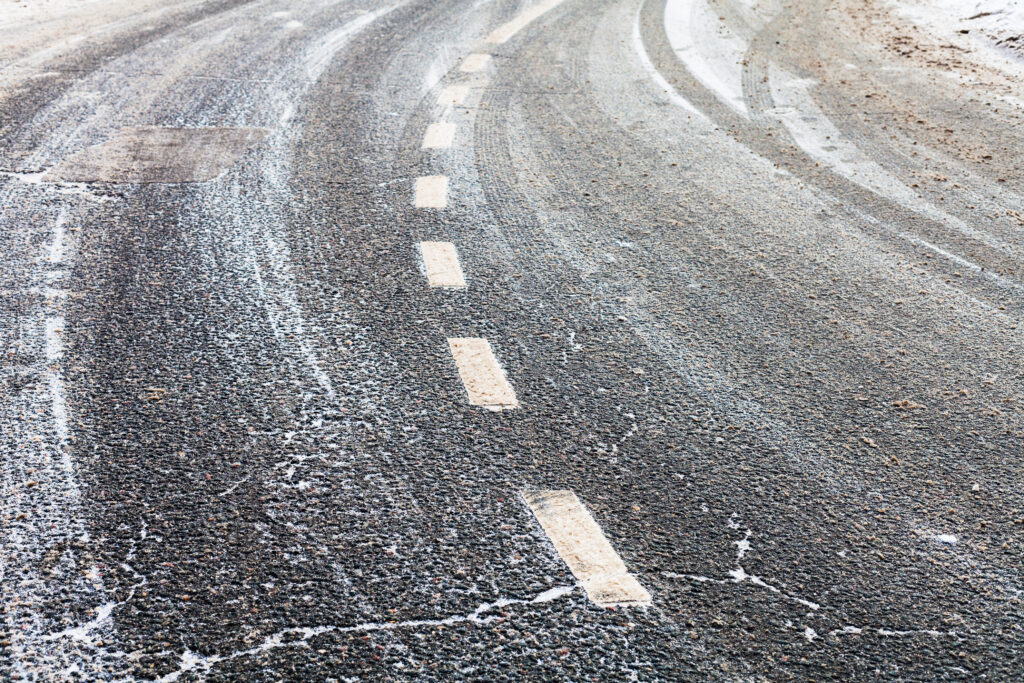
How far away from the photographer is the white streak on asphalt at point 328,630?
245 cm

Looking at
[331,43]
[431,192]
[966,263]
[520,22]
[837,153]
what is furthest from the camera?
[520,22]

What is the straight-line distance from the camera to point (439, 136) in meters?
6.62

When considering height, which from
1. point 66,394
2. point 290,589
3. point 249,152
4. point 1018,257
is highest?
point 249,152

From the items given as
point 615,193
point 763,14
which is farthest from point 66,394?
point 763,14

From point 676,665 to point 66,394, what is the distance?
8.16 ft

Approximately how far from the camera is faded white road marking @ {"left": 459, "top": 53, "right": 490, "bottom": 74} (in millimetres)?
8367

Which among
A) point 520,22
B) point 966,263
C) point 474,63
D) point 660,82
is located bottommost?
point 966,263

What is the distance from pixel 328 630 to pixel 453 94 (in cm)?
576

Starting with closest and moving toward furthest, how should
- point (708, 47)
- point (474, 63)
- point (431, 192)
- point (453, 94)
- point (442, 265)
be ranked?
point (442, 265) → point (431, 192) → point (453, 94) → point (474, 63) → point (708, 47)

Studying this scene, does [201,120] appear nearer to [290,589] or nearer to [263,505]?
[263,505]

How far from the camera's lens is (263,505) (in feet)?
9.94

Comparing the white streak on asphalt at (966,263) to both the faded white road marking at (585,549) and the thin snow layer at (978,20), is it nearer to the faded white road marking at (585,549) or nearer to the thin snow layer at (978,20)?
the faded white road marking at (585,549)

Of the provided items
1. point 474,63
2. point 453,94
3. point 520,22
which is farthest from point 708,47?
point 453,94

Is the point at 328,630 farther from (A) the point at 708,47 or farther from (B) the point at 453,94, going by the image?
(A) the point at 708,47
